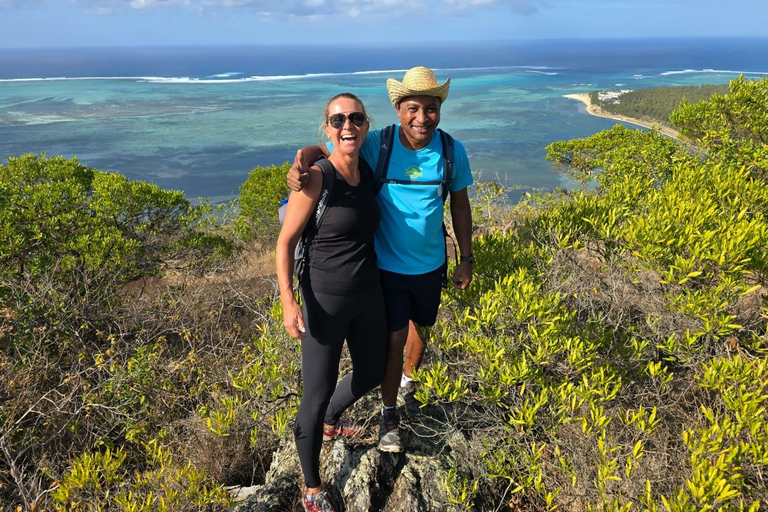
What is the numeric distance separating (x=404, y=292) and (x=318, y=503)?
1.37 metres

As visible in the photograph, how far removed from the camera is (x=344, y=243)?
2.40 metres

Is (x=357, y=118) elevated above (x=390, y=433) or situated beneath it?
elevated above

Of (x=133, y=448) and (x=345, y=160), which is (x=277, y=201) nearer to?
(x=133, y=448)

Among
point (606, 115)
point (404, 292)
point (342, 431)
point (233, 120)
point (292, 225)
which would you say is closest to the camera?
point (292, 225)

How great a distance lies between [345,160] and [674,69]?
155m

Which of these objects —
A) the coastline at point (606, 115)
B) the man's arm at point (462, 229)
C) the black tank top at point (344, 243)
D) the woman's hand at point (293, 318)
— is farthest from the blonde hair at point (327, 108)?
the coastline at point (606, 115)

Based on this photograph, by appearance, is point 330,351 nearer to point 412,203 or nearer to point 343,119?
point 412,203

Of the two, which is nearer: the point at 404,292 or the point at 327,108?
the point at 327,108

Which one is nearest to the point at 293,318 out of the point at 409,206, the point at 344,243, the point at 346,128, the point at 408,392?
the point at 344,243

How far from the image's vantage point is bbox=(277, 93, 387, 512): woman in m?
2.32

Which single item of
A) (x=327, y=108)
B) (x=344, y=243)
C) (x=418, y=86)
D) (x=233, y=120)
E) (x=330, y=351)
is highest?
(x=233, y=120)

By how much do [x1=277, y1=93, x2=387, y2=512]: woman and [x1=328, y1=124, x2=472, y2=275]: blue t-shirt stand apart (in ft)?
0.63

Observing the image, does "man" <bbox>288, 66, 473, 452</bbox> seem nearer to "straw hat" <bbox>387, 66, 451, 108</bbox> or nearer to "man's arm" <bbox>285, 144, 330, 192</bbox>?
"straw hat" <bbox>387, 66, 451, 108</bbox>

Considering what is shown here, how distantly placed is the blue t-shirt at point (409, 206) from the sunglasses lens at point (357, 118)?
27 cm
